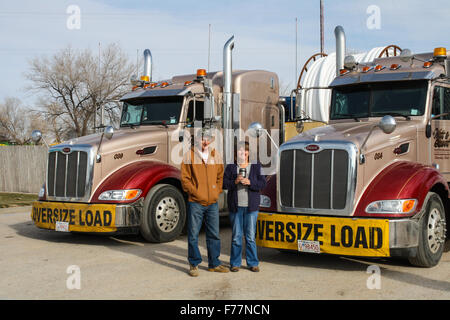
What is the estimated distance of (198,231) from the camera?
7.01m

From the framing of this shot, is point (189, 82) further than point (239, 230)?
Yes

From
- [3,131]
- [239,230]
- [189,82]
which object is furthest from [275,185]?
[3,131]

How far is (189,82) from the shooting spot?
10531 mm

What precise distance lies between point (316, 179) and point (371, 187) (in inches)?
27.3

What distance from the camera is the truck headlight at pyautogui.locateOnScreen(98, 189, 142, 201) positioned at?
28.9ft

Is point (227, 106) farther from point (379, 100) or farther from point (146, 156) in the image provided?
point (379, 100)

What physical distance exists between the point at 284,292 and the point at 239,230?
1.30 meters

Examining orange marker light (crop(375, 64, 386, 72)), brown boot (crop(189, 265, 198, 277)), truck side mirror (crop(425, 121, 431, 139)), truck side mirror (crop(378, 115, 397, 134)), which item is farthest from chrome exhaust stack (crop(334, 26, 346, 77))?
brown boot (crop(189, 265, 198, 277))

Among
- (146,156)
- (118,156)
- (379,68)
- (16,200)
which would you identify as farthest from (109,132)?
(16,200)

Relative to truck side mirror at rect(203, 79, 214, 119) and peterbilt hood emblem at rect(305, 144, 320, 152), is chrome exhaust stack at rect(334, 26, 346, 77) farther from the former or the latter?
peterbilt hood emblem at rect(305, 144, 320, 152)

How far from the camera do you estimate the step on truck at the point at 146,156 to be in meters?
8.89

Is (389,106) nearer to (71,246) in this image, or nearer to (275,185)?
(275,185)

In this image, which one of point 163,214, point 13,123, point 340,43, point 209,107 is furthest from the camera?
point 13,123

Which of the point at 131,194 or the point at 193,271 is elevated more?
the point at 131,194
